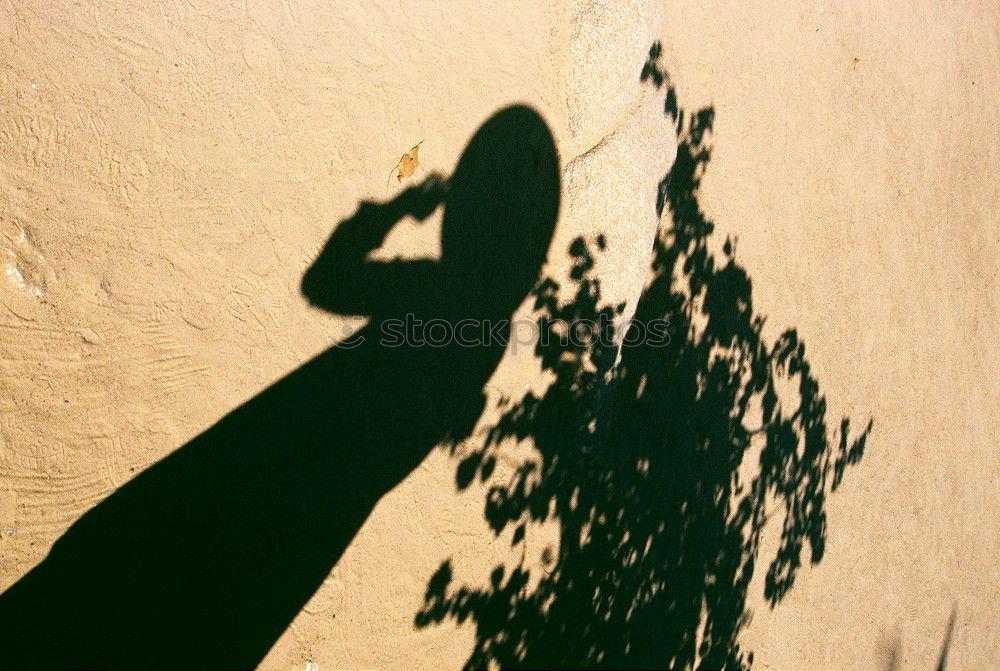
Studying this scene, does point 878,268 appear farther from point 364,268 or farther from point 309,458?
point 309,458

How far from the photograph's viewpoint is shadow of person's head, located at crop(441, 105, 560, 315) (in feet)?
18.2

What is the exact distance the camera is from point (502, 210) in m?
5.68

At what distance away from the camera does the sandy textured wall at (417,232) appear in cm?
457

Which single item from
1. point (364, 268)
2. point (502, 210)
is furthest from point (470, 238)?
point (364, 268)

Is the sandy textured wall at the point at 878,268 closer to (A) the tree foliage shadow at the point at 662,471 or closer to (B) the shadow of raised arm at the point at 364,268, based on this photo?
(A) the tree foliage shadow at the point at 662,471

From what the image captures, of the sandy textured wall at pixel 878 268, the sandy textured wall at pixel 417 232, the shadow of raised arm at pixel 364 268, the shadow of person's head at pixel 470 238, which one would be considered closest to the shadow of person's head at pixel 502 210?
the shadow of person's head at pixel 470 238

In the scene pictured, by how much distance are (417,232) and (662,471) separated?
10.9ft

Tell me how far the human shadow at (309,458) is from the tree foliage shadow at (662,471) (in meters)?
0.59

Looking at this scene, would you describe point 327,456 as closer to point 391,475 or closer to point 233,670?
point 391,475

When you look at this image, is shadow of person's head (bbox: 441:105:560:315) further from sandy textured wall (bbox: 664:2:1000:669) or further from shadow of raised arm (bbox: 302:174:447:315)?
sandy textured wall (bbox: 664:2:1000:669)

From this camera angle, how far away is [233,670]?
4.56 m

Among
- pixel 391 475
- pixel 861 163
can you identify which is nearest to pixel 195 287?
pixel 391 475

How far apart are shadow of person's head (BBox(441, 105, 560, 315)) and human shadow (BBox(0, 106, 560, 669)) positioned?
1 cm

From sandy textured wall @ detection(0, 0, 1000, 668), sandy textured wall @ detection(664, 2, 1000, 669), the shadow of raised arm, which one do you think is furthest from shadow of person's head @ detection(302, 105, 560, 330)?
sandy textured wall @ detection(664, 2, 1000, 669)
